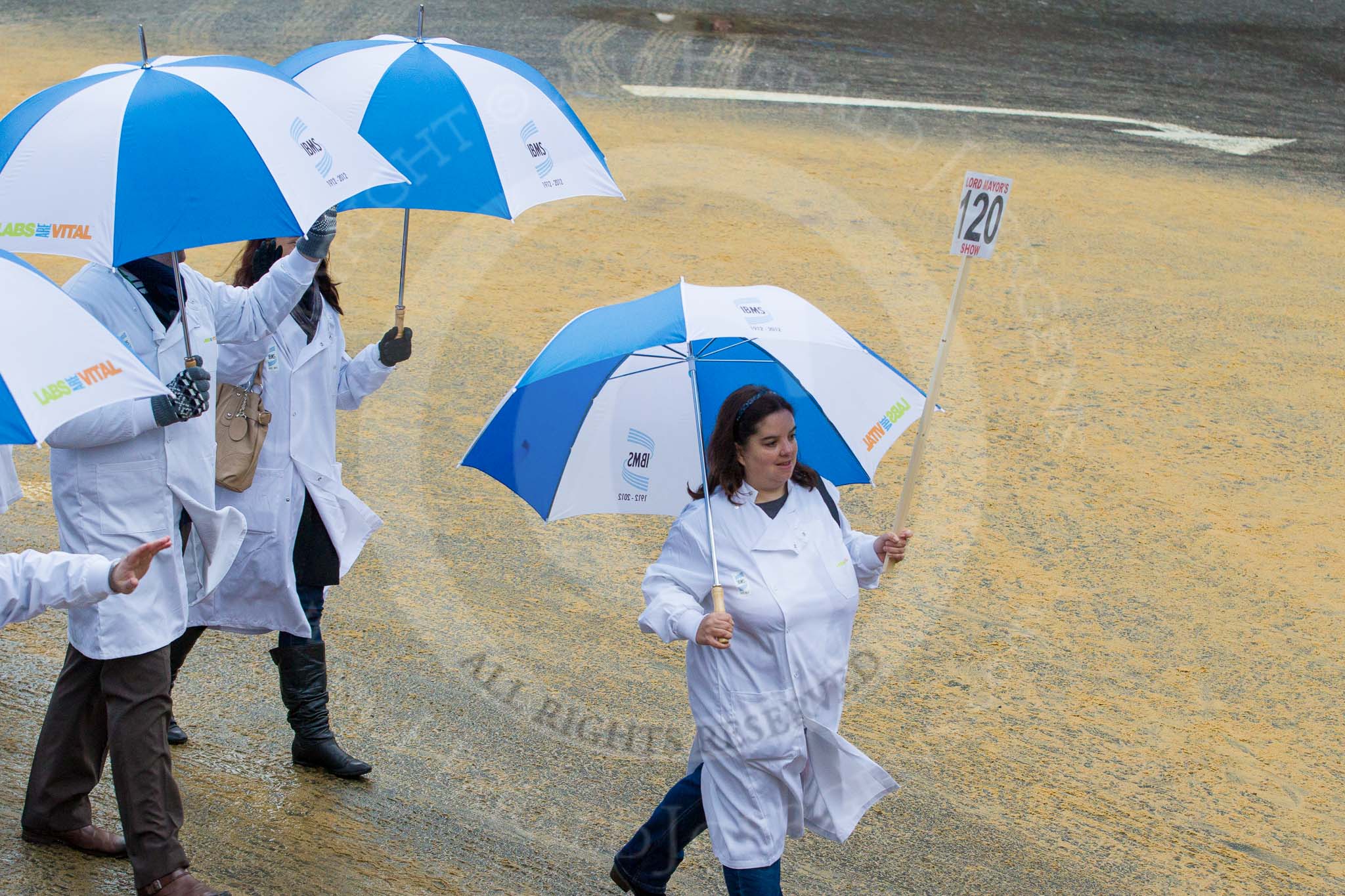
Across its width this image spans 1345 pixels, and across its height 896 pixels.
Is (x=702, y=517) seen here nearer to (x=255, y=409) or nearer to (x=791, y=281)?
(x=255, y=409)

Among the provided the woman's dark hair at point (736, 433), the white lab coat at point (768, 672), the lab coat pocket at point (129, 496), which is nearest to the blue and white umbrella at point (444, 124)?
the woman's dark hair at point (736, 433)

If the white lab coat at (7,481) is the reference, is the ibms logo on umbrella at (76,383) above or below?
above

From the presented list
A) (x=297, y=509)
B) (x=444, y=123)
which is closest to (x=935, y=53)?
(x=444, y=123)

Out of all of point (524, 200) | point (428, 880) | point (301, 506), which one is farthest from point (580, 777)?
point (524, 200)

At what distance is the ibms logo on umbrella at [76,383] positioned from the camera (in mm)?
3014

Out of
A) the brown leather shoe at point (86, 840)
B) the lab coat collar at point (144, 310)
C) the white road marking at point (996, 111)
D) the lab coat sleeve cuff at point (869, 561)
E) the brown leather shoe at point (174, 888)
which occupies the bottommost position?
the brown leather shoe at point (86, 840)

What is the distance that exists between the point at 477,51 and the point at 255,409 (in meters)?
1.53

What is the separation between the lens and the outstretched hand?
11.3 feet

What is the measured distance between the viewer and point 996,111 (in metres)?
15.4

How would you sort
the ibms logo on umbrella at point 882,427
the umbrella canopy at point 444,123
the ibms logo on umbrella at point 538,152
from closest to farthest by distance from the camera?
1. the ibms logo on umbrella at point 882,427
2. the umbrella canopy at point 444,123
3. the ibms logo on umbrella at point 538,152

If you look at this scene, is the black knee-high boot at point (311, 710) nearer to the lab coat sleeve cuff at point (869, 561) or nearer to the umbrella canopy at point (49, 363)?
the umbrella canopy at point (49, 363)

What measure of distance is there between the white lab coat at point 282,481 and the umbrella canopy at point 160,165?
82 cm

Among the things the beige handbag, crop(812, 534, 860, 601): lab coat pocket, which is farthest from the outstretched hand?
crop(812, 534, 860, 601): lab coat pocket

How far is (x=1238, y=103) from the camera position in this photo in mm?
16375
